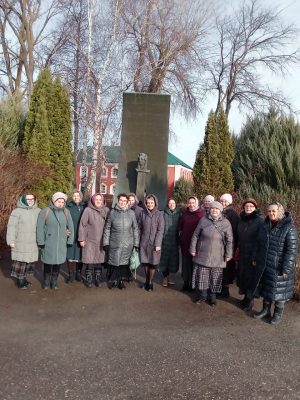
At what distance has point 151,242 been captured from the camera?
6027 mm

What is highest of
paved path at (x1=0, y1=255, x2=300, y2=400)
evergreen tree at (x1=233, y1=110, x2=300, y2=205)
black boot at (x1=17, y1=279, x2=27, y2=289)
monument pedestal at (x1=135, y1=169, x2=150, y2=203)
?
evergreen tree at (x1=233, y1=110, x2=300, y2=205)

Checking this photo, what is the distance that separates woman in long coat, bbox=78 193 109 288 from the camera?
20.0 feet

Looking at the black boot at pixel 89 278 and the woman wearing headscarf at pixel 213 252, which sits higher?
the woman wearing headscarf at pixel 213 252

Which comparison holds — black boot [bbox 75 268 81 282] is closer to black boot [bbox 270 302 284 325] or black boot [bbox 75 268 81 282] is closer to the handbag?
the handbag

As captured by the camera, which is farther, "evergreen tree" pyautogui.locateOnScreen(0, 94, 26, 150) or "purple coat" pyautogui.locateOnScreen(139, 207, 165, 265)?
"evergreen tree" pyautogui.locateOnScreen(0, 94, 26, 150)

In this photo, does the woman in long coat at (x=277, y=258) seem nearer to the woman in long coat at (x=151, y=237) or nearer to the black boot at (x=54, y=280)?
the woman in long coat at (x=151, y=237)

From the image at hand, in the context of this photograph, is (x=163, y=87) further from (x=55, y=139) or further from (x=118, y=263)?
(x=118, y=263)

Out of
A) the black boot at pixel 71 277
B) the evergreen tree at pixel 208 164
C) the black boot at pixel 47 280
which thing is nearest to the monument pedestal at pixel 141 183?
the evergreen tree at pixel 208 164

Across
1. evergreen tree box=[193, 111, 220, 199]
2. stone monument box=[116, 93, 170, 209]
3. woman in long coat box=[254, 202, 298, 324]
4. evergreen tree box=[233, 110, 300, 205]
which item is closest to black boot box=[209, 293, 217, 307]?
woman in long coat box=[254, 202, 298, 324]

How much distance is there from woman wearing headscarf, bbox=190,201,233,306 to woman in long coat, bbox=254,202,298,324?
23.1 inches

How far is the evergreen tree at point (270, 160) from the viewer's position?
36.9 feet

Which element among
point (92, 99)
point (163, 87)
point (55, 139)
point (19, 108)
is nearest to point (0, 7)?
point (92, 99)

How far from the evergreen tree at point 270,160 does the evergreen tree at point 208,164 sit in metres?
1.11

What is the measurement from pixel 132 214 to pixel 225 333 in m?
2.38
